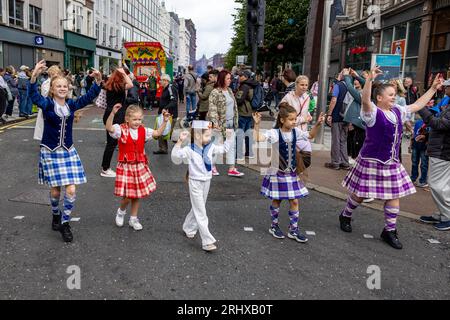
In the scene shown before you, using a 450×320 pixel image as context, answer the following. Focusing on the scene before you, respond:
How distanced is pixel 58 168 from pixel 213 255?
1.98m

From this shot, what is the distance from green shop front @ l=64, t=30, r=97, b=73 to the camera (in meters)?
35.8

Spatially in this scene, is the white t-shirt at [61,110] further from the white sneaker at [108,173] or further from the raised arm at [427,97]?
the raised arm at [427,97]

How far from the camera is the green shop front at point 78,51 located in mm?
35781

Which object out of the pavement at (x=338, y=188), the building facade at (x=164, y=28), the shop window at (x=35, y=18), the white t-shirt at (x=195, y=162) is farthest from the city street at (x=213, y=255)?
the building facade at (x=164, y=28)

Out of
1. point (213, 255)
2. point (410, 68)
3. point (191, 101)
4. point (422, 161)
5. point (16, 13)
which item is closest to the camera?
point (213, 255)

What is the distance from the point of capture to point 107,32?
49.2 m

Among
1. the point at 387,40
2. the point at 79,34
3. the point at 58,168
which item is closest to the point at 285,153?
the point at 58,168

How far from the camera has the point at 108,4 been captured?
48.9m

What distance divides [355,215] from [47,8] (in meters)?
31.8

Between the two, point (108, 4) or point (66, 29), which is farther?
point (108, 4)

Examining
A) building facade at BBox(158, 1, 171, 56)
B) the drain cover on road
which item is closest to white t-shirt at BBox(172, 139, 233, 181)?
the drain cover on road

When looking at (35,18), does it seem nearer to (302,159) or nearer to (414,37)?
(414,37)
